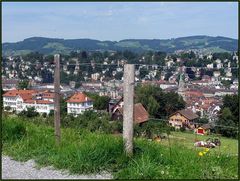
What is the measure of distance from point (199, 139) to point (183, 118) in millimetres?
670

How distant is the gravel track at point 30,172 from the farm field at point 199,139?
5.72ft

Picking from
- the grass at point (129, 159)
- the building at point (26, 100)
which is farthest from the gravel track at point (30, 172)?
the building at point (26, 100)

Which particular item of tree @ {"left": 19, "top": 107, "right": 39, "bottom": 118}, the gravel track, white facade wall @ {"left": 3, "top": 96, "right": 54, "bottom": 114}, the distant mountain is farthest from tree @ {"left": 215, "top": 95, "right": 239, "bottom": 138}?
the distant mountain

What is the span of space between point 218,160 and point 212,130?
114 centimetres

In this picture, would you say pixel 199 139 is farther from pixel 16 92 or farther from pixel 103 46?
pixel 103 46

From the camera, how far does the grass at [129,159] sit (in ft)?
17.6

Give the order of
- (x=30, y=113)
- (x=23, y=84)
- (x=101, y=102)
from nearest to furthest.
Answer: (x=101, y=102)
(x=30, y=113)
(x=23, y=84)

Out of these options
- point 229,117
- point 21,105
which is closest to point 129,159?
point 229,117

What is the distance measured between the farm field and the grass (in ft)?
0.66

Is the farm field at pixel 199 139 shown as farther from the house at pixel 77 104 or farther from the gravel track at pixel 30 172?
the house at pixel 77 104

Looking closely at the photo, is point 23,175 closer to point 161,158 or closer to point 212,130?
point 161,158

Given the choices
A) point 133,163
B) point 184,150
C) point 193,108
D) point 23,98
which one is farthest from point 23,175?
point 23,98

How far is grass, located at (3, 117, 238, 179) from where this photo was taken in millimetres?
5367

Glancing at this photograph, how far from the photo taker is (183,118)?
7.29m
